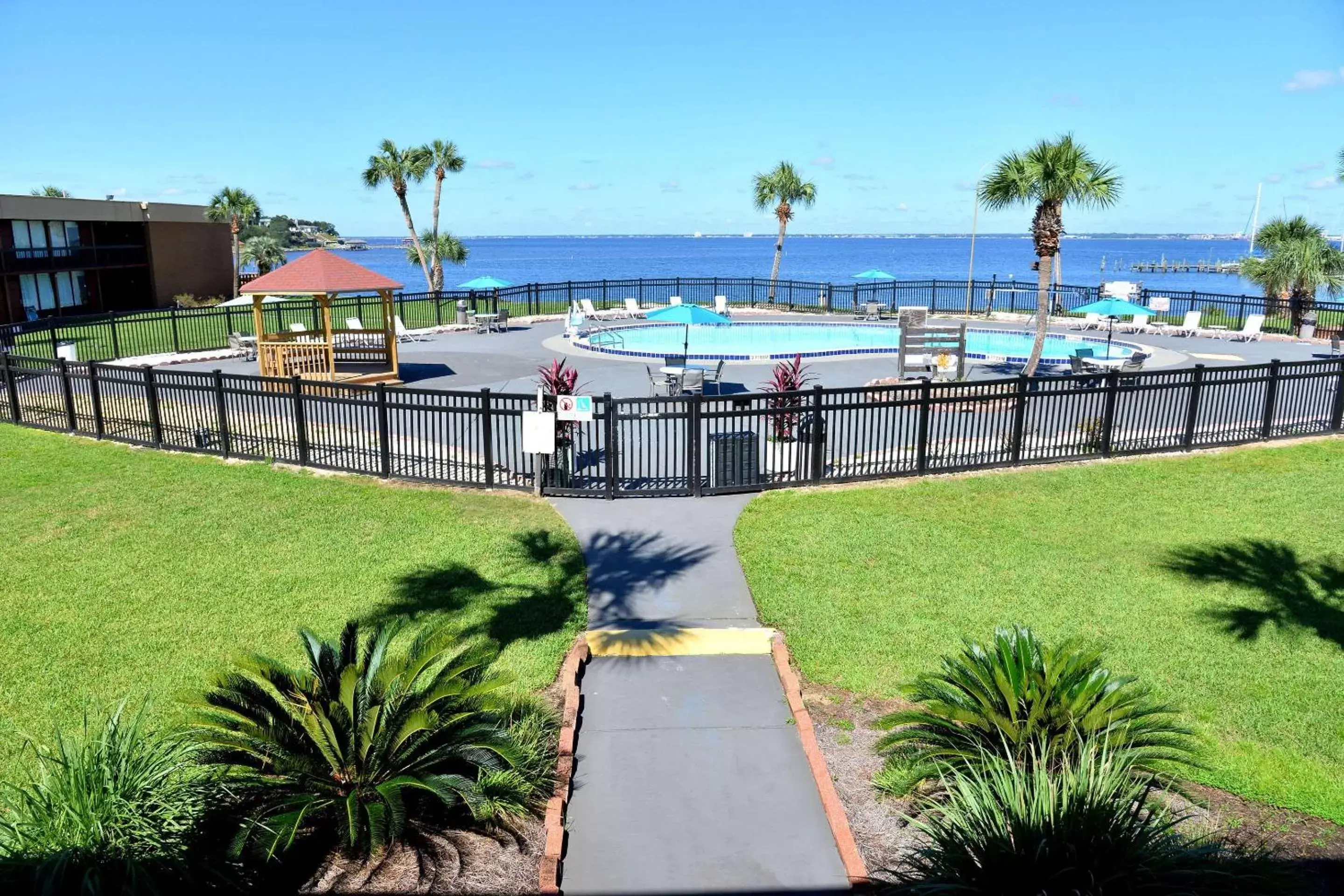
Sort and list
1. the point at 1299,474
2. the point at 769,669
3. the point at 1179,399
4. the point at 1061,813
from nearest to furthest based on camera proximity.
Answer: the point at 1061,813 → the point at 769,669 → the point at 1299,474 → the point at 1179,399

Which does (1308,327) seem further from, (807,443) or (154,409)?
(154,409)

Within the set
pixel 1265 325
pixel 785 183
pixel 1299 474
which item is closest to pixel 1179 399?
pixel 1299 474

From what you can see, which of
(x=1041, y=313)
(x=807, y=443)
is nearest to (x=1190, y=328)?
(x=1041, y=313)

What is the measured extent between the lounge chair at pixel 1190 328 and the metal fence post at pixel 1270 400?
1727cm

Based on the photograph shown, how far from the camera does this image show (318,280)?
2042 centimetres

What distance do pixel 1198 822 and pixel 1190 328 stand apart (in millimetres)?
29875

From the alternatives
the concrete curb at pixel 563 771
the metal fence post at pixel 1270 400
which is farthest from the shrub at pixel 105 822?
the metal fence post at pixel 1270 400

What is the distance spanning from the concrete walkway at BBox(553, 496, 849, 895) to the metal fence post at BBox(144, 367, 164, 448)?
9.77m

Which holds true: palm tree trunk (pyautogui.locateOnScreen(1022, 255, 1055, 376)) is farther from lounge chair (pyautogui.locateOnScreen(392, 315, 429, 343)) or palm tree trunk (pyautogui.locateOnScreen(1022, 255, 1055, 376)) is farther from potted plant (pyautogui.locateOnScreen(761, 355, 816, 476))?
lounge chair (pyautogui.locateOnScreen(392, 315, 429, 343))

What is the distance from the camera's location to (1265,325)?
34.1m

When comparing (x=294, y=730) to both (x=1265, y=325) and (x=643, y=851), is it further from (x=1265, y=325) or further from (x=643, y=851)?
(x=1265, y=325)

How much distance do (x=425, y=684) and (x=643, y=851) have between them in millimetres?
2094

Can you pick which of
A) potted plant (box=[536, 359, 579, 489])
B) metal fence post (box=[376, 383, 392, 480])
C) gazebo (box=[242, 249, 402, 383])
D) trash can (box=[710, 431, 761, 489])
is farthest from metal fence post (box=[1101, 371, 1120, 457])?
gazebo (box=[242, 249, 402, 383])

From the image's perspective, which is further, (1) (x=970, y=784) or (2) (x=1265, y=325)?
(2) (x=1265, y=325)
